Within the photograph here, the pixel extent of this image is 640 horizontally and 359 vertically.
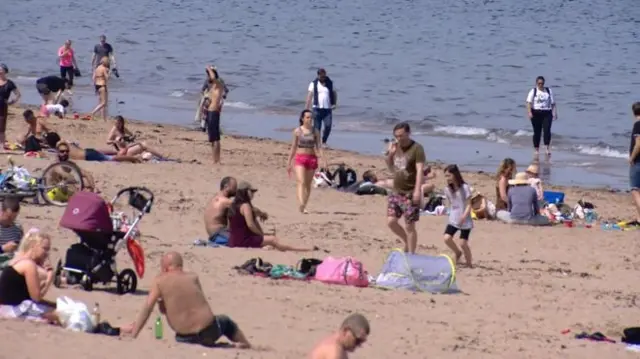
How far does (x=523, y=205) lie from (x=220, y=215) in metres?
4.40

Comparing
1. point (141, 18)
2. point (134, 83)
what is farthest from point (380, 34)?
point (134, 83)

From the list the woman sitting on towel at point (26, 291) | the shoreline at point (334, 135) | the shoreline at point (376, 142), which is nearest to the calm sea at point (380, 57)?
the shoreline at point (376, 142)

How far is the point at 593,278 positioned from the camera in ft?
46.6

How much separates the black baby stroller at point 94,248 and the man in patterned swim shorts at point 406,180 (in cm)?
298

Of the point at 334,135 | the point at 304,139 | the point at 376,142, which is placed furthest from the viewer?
the point at 334,135

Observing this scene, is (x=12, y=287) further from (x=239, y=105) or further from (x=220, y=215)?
(x=239, y=105)

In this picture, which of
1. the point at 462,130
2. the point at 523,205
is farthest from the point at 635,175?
the point at 462,130

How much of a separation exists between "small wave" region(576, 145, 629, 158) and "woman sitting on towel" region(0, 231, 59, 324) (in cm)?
1741

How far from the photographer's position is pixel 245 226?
549 inches

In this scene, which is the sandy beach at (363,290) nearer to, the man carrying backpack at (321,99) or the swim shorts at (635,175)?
the swim shorts at (635,175)

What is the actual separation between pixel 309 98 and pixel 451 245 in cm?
857

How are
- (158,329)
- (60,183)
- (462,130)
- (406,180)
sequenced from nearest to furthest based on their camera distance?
(158,329) → (406,180) → (60,183) → (462,130)

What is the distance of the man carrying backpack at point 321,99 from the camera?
72.9ft

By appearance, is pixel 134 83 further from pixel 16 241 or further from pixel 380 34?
pixel 16 241
